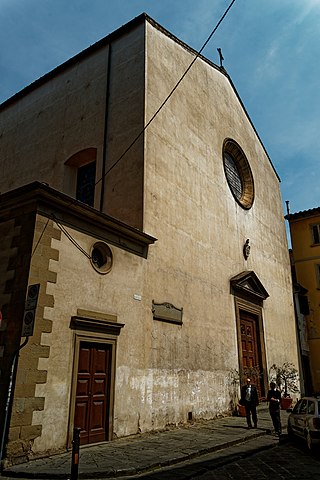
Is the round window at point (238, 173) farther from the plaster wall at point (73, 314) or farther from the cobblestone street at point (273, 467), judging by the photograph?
the cobblestone street at point (273, 467)

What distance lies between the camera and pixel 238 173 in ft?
60.0

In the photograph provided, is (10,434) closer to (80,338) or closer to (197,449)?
(80,338)

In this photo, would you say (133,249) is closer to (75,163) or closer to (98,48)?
(75,163)

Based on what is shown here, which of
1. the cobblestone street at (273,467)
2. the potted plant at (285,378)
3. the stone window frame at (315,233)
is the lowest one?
the cobblestone street at (273,467)

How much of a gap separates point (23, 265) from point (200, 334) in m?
6.22

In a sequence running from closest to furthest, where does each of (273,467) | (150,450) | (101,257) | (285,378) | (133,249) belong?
(273,467) < (150,450) < (101,257) < (133,249) < (285,378)

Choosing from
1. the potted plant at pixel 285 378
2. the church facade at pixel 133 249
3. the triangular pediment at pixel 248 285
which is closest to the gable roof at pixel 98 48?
the church facade at pixel 133 249

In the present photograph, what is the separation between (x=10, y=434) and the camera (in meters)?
6.34

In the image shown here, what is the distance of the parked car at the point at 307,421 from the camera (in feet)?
24.5

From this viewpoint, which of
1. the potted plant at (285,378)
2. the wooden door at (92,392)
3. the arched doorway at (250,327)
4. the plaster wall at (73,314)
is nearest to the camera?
the plaster wall at (73,314)

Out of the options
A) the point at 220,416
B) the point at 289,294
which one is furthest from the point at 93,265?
the point at 289,294

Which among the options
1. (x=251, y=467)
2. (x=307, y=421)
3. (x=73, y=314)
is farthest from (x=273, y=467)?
(x=73, y=314)

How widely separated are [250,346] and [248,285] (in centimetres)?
227

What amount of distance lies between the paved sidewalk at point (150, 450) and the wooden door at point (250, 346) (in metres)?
3.23
